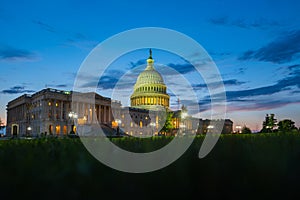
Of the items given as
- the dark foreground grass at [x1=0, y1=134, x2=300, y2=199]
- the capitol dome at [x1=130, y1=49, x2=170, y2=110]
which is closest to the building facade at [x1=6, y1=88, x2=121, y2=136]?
the capitol dome at [x1=130, y1=49, x2=170, y2=110]

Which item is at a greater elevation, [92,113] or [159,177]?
[92,113]

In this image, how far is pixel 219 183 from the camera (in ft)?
8.93

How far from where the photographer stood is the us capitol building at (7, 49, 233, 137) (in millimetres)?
90625

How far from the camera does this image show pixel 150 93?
139125 millimetres

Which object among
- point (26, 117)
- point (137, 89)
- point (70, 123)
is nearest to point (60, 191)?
point (70, 123)

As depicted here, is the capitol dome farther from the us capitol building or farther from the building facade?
the building facade

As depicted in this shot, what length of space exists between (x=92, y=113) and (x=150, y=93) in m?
47.3

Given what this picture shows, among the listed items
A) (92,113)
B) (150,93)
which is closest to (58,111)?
(92,113)

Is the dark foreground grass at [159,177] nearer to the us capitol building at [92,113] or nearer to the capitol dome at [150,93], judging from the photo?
the us capitol building at [92,113]

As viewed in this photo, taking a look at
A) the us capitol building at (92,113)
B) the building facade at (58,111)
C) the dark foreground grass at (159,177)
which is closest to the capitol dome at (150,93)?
the us capitol building at (92,113)

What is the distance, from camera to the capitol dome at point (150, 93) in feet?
456

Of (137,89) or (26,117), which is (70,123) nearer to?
(26,117)

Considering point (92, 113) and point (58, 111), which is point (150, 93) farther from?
point (58, 111)

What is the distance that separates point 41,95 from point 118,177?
315 ft
